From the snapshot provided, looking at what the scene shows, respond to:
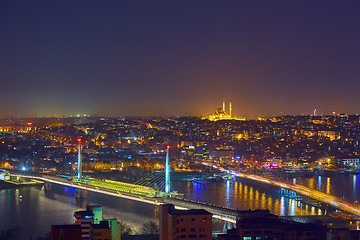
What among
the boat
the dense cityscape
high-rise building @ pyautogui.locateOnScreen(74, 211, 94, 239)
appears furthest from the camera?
the dense cityscape

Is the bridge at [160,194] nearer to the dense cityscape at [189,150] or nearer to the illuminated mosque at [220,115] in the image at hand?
the dense cityscape at [189,150]

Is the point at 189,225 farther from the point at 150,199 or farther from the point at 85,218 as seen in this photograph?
the point at 150,199

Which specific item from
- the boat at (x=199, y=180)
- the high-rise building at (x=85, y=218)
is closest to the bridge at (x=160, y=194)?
the boat at (x=199, y=180)

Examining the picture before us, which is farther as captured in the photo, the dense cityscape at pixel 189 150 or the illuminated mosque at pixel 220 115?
the illuminated mosque at pixel 220 115

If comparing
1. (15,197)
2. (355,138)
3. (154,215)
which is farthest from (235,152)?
(154,215)

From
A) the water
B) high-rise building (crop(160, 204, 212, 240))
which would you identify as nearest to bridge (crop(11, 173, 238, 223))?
the water

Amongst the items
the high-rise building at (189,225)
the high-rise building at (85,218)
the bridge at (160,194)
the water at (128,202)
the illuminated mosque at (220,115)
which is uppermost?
the illuminated mosque at (220,115)

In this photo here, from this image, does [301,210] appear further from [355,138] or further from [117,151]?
[355,138]

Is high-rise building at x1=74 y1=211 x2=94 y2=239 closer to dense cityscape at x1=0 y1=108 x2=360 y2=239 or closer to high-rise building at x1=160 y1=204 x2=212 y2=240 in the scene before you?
dense cityscape at x1=0 y1=108 x2=360 y2=239

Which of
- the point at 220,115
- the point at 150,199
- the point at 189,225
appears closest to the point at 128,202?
the point at 150,199
